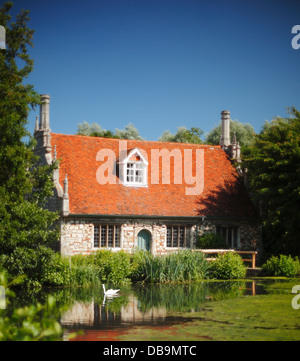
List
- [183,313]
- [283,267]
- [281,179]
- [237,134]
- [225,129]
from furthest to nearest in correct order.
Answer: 1. [237,134]
2. [225,129]
3. [281,179]
4. [283,267]
5. [183,313]

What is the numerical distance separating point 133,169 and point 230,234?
7.45 metres

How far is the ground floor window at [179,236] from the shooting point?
31.4 metres

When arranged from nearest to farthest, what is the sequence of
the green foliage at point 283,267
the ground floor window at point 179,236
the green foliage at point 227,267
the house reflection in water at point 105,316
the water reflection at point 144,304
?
the house reflection in water at point 105,316, the water reflection at point 144,304, the green foliage at point 227,267, the green foliage at point 283,267, the ground floor window at point 179,236

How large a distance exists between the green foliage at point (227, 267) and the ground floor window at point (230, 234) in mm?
4468

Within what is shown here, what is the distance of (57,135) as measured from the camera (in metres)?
32.3

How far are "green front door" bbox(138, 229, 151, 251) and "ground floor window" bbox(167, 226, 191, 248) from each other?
4.44ft

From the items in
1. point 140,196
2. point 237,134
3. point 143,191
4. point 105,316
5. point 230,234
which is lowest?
point 105,316

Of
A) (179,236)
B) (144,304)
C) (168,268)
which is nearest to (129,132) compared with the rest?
(179,236)

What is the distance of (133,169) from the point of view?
31797mm

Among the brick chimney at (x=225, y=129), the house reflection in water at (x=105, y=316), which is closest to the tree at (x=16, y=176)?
the house reflection in water at (x=105, y=316)

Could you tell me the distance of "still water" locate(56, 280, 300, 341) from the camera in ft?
44.4

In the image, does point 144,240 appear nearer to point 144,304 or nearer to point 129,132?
point 144,304

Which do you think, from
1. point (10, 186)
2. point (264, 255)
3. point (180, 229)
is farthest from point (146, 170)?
point (10, 186)

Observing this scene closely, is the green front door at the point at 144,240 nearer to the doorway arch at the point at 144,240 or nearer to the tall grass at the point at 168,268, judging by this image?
the doorway arch at the point at 144,240
